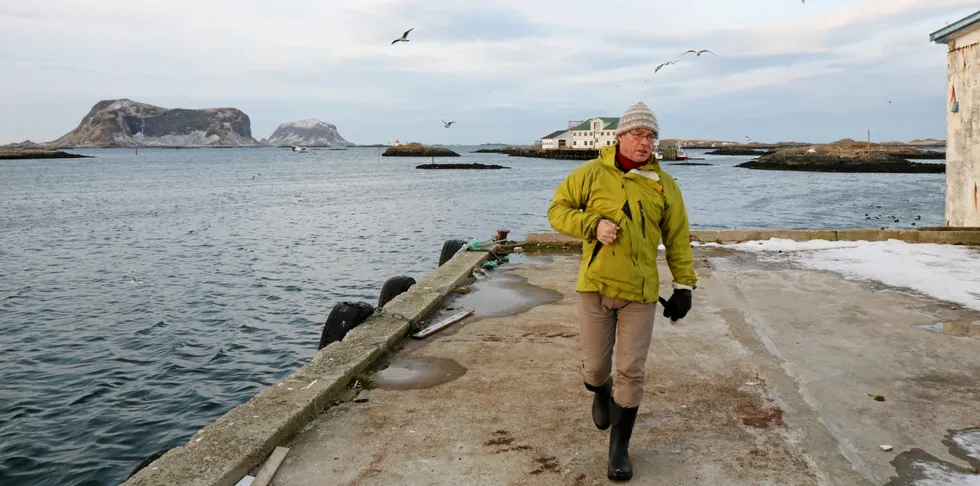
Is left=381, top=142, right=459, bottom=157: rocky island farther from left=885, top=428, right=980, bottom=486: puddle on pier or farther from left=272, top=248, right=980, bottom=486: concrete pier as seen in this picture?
left=885, top=428, right=980, bottom=486: puddle on pier

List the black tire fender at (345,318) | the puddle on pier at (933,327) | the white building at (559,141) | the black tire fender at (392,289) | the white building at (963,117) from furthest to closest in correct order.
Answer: the white building at (559,141)
the white building at (963,117)
the black tire fender at (392,289)
the black tire fender at (345,318)
the puddle on pier at (933,327)

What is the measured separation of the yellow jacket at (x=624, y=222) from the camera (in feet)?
12.4

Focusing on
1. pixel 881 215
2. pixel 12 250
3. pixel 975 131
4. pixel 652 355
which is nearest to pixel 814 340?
pixel 652 355

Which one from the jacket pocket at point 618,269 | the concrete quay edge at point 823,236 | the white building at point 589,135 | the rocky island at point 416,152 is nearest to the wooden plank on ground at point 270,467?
the jacket pocket at point 618,269

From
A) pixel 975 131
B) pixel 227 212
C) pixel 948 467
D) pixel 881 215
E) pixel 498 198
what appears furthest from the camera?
pixel 498 198

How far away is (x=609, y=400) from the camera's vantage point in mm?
4191

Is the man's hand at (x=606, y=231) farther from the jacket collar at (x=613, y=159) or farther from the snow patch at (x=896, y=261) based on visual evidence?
the snow patch at (x=896, y=261)

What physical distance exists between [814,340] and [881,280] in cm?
348

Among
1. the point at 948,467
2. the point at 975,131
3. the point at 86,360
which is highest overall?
the point at 975,131

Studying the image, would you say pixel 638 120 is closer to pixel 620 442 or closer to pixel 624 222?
pixel 624 222

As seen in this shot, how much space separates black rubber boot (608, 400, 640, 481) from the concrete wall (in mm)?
12489

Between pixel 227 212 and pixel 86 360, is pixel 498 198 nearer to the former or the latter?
pixel 227 212

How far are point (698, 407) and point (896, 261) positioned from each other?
743 cm

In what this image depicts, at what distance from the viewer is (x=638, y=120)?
150 inches
